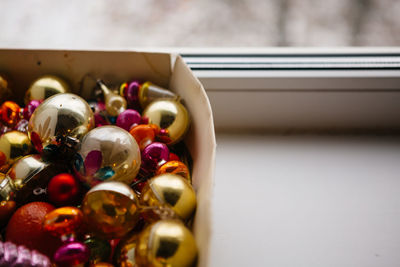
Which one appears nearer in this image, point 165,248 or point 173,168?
point 165,248

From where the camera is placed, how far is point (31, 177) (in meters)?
0.51

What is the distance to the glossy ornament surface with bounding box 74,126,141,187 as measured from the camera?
0.49 metres

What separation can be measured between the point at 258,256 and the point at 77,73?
18.7 inches

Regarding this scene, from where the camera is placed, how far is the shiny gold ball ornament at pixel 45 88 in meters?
0.65

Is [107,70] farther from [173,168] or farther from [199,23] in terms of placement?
[199,23]

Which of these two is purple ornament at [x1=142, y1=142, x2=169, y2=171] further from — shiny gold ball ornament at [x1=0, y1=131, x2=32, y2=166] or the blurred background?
the blurred background

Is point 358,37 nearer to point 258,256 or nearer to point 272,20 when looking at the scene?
point 272,20

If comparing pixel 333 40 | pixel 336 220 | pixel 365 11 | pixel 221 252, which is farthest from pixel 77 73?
pixel 365 11

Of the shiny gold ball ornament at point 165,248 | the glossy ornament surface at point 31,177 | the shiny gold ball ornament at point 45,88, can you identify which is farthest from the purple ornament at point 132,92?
the shiny gold ball ornament at point 165,248

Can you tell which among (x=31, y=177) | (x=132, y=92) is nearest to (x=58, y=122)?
(x=31, y=177)

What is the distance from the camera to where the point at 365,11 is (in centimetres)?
99

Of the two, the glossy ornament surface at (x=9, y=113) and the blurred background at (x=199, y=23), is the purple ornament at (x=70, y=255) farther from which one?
the blurred background at (x=199, y=23)

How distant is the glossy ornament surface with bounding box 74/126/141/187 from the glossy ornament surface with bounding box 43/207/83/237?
0.06 metres

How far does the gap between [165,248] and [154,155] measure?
0.18 metres
